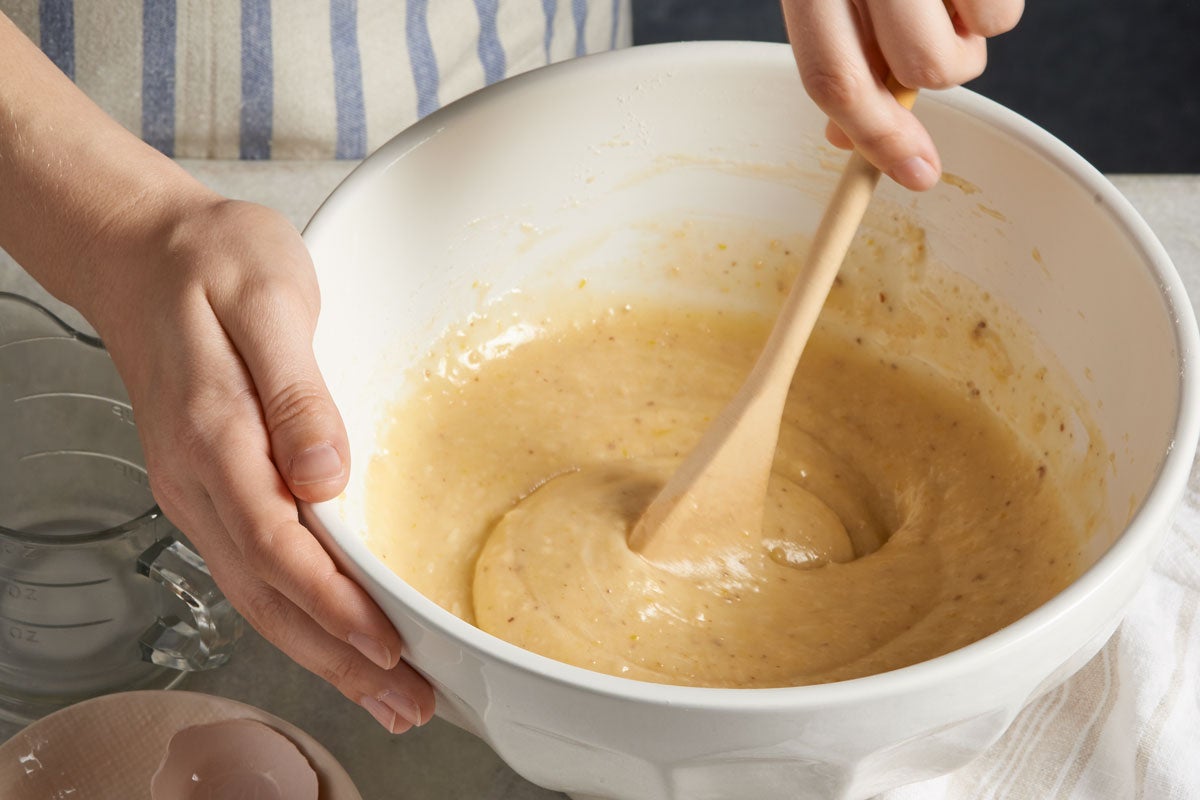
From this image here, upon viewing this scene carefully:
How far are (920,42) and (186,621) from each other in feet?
1.92

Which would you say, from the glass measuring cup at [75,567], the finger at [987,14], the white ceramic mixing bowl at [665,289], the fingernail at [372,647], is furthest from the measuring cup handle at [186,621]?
the finger at [987,14]

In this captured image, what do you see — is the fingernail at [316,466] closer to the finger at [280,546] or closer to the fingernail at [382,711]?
the finger at [280,546]

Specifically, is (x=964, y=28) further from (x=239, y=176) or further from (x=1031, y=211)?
(x=239, y=176)

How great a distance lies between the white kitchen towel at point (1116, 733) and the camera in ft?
2.75

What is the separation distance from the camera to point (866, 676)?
2.44 feet

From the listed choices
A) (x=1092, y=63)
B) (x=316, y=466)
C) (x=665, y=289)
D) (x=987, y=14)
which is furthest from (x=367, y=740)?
(x=1092, y=63)

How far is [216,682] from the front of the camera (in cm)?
91

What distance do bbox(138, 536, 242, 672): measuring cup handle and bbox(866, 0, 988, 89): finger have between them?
1.75 ft

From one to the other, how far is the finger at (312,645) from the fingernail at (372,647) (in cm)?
2

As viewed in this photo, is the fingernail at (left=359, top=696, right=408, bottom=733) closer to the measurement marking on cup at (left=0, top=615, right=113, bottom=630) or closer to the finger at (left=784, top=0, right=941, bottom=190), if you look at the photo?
the measurement marking on cup at (left=0, top=615, right=113, bottom=630)

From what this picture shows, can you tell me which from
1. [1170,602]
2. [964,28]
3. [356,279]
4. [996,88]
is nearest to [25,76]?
[356,279]

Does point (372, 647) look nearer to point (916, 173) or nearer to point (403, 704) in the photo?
point (403, 704)

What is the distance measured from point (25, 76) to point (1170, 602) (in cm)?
88

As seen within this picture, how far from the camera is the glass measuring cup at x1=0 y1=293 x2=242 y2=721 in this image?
85cm
